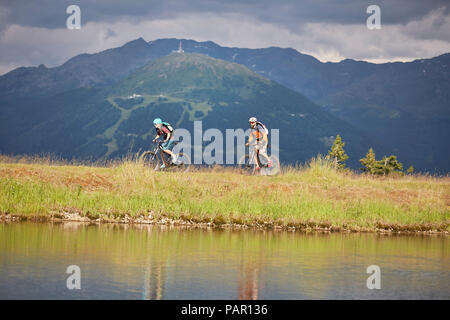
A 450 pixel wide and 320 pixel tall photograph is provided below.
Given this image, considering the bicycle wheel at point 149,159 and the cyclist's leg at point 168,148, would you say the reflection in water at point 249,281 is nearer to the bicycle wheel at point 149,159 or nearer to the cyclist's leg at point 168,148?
the bicycle wheel at point 149,159

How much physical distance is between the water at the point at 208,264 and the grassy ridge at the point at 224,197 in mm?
2221

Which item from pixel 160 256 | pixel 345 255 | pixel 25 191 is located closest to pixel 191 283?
pixel 160 256

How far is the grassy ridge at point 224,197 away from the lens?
84.2 ft

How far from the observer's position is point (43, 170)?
29.5 metres

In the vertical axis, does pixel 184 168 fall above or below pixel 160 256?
above

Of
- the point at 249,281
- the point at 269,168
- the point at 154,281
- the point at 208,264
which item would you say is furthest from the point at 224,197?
the point at 154,281

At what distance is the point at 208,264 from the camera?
54.3 feet

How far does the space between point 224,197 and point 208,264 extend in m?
11.7

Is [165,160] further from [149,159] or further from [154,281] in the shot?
[154,281]

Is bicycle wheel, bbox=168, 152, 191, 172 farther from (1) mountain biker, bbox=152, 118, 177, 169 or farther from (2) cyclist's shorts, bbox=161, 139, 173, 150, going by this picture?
(2) cyclist's shorts, bbox=161, 139, 173, 150

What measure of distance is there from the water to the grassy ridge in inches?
87.5

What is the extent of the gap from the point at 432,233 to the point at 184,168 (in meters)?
11.9

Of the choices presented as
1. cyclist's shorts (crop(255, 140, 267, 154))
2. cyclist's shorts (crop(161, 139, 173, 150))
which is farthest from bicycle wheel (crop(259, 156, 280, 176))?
cyclist's shorts (crop(161, 139, 173, 150))
